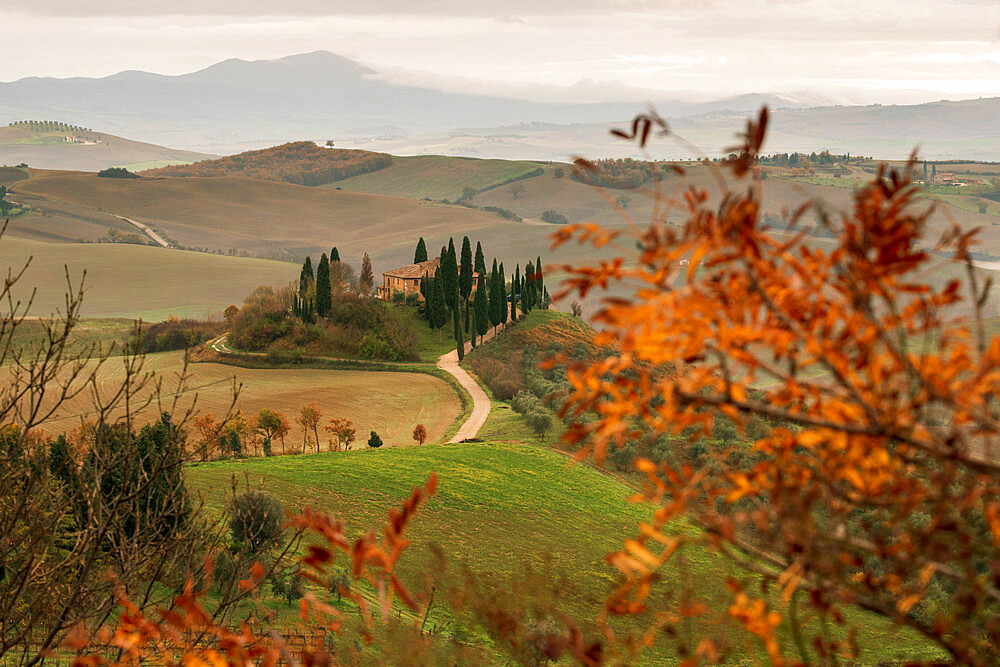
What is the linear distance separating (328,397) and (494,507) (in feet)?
96.5

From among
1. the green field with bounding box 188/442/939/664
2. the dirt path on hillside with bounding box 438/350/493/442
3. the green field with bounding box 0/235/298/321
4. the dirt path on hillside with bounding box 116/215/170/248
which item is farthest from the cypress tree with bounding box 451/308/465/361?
the dirt path on hillside with bounding box 116/215/170/248

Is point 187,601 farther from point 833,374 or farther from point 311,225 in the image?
point 311,225

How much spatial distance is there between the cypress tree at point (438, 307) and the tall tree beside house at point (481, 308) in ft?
12.6

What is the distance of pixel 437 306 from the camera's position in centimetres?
7656

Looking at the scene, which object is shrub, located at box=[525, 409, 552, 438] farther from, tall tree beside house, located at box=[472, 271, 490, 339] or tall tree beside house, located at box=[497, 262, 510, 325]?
tall tree beside house, located at box=[497, 262, 510, 325]

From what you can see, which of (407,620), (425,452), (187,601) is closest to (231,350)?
(425,452)

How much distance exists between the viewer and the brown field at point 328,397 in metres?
55.8

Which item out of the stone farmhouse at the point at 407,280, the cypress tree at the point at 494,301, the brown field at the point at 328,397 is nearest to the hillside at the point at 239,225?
the stone farmhouse at the point at 407,280

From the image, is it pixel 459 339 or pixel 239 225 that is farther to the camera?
pixel 239 225

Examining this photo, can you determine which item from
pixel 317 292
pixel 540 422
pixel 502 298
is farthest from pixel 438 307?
pixel 540 422

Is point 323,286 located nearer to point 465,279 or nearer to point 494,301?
point 465,279

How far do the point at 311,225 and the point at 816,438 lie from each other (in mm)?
202610

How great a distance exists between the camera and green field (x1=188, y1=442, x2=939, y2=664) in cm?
2648

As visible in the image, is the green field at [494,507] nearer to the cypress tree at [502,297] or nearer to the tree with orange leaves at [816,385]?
the tree with orange leaves at [816,385]
